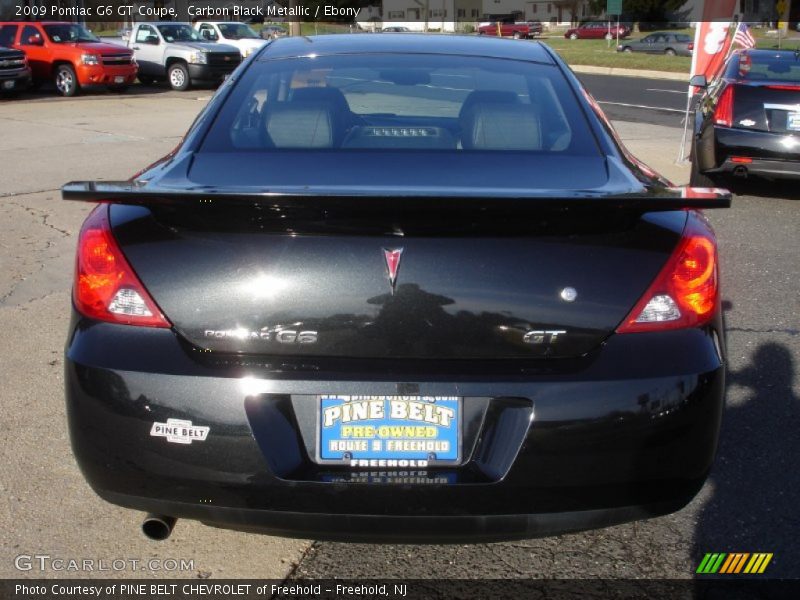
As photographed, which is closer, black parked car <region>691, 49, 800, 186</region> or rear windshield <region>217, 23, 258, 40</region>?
black parked car <region>691, 49, 800, 186</region>

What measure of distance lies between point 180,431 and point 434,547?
1082mm

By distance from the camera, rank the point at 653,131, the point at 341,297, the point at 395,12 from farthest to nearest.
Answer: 1. the point at 395,12
2. the point at 653,131
3. the point at 341,297

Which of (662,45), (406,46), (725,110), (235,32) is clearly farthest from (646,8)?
(406,46)

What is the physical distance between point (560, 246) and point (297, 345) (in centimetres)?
74

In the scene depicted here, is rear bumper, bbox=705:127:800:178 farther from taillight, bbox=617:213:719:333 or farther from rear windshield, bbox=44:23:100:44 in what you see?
rear windshield, bbox=44:23:100:44

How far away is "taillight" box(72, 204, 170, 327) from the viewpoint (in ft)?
8.25

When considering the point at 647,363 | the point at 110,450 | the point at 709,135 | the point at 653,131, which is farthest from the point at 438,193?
the point at 653,131

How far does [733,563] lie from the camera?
10.0 ft

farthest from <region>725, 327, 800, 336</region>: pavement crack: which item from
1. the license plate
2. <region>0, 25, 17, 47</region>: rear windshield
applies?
<region>0, 25, 17, 47</region>: rear windshield

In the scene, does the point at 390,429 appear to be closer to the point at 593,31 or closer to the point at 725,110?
the point at 725,110

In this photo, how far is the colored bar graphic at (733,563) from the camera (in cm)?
302

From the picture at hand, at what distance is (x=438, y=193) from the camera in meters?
2.44

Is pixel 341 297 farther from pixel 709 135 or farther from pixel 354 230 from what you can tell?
pixel 709 135

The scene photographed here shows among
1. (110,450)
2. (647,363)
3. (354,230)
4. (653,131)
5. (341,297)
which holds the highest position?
(354,230)
